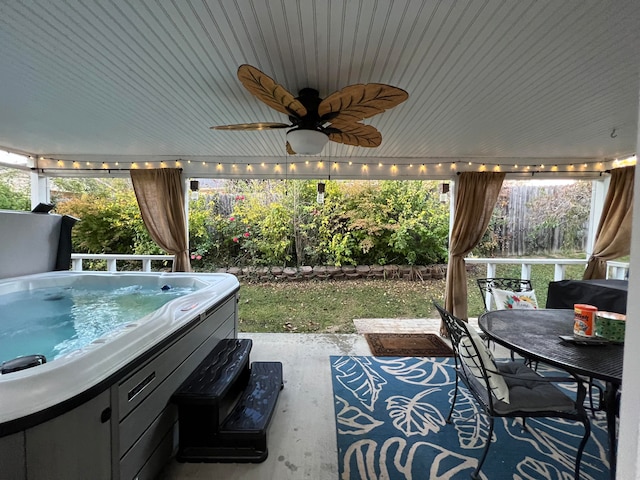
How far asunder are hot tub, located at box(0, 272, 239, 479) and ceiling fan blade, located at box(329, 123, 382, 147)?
1.54 m

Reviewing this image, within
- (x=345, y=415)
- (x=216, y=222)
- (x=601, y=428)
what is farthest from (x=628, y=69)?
(x=216, y=222)

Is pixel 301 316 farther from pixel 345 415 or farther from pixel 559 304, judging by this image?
pixel 559 304

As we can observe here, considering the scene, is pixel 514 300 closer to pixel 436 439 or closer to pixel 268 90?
pixel 436 439

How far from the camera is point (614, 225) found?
135 inches

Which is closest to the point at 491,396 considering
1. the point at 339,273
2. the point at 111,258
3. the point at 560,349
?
the point at 560,349

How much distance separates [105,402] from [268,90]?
1541mm

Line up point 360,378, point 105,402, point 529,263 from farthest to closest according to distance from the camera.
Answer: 1. point 529,263
2. point 360,378
3. point 105,402

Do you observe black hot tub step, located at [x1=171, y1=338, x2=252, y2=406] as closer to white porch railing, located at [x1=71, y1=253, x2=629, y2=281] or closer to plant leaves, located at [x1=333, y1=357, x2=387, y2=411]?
plant leaves, located at [x1=333, y1=357, x2=387, y2=411]

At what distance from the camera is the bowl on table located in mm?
1501

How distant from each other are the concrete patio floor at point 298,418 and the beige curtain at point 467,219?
4.28 ft

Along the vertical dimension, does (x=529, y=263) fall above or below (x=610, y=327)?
above

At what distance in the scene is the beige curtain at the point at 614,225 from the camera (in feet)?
11.1

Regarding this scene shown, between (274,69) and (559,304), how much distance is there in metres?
3.46

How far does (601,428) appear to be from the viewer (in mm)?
1838
